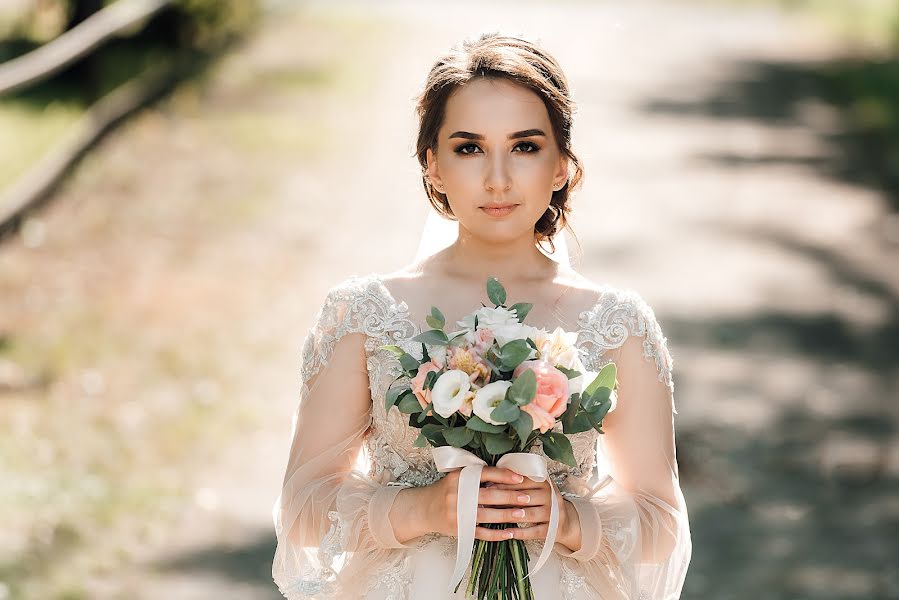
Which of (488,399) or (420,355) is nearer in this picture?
(488,399)

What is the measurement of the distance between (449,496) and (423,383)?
0.90ft

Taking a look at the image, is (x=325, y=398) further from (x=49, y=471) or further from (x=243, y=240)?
(x=243, y=240)

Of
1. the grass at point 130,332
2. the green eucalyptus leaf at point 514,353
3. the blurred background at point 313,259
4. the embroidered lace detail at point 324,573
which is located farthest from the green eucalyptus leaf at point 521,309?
the grass at point 130,332

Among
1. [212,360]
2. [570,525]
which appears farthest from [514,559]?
[212,360]

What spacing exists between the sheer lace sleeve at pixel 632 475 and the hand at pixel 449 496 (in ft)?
0.97

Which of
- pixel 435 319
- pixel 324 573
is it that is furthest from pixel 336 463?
pixel 435 319

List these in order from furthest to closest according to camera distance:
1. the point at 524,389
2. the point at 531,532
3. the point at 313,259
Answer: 1. the point at 313,259
2. the point at 531,532
3. the point at 524,389

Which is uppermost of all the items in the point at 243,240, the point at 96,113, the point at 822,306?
the point at 96,113

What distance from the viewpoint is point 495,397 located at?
273 cm

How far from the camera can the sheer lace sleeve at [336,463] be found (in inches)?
123

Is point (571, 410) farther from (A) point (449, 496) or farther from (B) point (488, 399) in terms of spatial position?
(A) point (449, 496)

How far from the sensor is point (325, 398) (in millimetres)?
3135

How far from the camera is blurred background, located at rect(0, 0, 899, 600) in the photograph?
6.48 meters

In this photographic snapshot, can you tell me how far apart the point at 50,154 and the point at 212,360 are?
449cm
